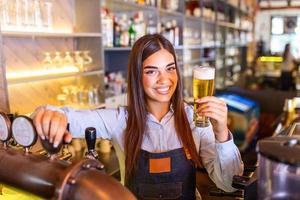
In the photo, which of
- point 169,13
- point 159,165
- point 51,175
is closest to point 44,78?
point 159,165

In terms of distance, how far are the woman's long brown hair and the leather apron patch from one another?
0.07 metres

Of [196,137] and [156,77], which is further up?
[156,77]

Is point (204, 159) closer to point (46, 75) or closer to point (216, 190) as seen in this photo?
point (216, 190)

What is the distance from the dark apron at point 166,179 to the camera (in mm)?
1392

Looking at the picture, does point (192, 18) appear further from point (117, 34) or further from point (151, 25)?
point (117, 34)

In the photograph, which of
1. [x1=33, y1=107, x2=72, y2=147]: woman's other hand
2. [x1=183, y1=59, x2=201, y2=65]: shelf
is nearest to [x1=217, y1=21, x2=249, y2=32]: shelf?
[x1=183, y1=59, x2=201, y2=65]: shelf

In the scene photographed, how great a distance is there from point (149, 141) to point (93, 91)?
127cm

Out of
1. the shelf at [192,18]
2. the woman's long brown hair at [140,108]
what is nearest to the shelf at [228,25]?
the shelf at [192,18]

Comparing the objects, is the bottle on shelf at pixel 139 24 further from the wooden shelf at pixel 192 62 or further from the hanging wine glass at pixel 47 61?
the wooden shelf at pixel 192 62

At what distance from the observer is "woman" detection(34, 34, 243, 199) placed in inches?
55.3

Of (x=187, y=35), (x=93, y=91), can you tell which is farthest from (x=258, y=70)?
(x=93, y=91)

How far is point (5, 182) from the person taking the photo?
90 centimetres

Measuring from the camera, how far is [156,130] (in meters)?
1.51

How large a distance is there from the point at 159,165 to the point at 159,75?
367 millimetres
